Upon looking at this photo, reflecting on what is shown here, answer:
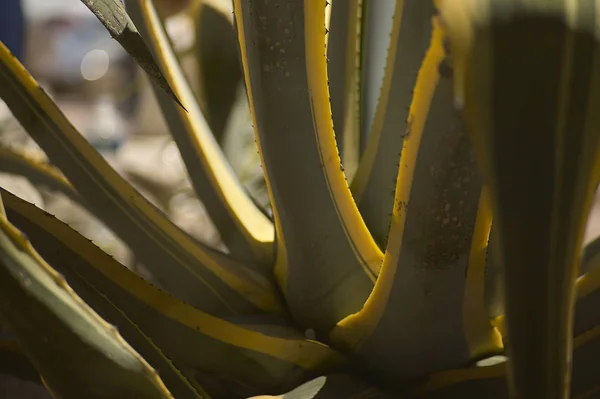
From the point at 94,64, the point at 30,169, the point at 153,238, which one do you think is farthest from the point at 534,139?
the point at 94,64

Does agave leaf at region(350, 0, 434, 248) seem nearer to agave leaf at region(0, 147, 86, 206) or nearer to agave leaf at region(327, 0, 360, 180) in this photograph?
agave leaf at region(327, 0, 360, 180)

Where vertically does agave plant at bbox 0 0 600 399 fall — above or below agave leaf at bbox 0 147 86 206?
below

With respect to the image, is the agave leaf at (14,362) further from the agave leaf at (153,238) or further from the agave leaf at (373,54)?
the agave leaf at (373,54)

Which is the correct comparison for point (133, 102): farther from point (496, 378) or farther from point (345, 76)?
point (496, 378)

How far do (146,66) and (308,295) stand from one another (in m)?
0.15

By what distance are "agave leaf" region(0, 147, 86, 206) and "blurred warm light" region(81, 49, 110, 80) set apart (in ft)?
4.61

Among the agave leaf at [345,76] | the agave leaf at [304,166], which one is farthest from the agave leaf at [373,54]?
the agave leaf at [304,166]

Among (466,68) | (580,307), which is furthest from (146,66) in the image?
(580,307)

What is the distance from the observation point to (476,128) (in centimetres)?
14

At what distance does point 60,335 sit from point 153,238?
0.16 meters

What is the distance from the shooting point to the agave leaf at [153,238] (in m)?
0.34

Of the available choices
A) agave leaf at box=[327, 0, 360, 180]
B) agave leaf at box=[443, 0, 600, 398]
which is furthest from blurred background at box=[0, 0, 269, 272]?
agave leaf at box=[443, 0, 600, 398]

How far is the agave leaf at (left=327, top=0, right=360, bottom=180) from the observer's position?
39 centimetres

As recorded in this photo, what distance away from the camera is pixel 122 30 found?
20 centimetres
